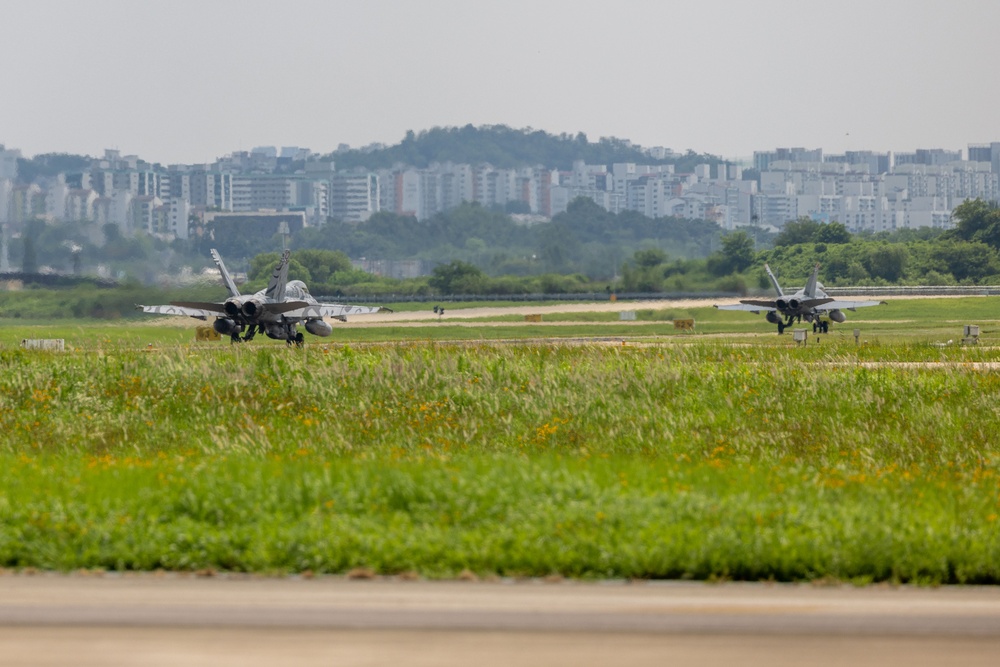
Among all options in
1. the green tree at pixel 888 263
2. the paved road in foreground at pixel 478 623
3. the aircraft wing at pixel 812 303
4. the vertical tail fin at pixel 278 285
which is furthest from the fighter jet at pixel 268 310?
the green tree at pixel 888 263

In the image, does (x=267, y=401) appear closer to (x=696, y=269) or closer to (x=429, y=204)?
(x=696, y=269)

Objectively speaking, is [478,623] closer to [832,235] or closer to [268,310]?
[268,310]

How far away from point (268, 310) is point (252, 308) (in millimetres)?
740

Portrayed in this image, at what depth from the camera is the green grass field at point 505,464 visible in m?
11.1

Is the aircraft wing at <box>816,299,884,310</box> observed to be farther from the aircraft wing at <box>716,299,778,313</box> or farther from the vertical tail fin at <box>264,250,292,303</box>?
the vertical tail fin at <box>264,250,292,303</box>

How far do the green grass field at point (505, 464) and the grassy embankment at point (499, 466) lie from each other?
4 centimetres

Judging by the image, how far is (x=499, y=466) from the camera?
14.5m

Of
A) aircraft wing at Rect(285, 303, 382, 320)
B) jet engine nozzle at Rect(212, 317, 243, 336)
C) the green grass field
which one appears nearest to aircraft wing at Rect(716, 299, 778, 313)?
aircraft wing at Rect(285, 303, 382, 320)

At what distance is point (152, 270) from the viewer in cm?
6875

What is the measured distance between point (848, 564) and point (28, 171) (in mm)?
120108

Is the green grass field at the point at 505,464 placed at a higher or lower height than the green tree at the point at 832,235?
lower

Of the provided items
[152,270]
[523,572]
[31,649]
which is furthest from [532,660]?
[152,270]

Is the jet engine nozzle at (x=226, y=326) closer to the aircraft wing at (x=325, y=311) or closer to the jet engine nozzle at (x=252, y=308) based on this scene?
the jet engine nozzle at (x=252, y=308)

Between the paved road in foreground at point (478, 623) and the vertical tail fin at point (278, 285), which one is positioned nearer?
the paved road in foreground at point (478, 623)
